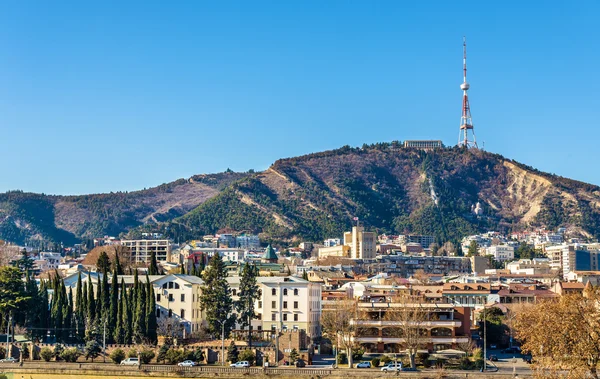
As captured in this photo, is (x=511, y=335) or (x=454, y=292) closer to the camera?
(x=511, y=335)

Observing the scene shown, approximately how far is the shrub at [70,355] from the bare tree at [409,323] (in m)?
33.3

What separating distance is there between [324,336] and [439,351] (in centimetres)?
1762

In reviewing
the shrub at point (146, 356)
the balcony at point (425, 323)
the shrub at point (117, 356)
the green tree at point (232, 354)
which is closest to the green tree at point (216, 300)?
the green tree at point (232, 354)

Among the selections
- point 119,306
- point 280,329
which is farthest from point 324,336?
point 119,306

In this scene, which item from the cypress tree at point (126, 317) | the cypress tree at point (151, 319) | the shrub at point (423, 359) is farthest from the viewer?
the cypress tree at point (151, 319)

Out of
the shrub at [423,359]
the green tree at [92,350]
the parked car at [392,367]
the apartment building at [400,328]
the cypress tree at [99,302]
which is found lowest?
the parked car at [392,367]

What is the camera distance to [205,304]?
117m

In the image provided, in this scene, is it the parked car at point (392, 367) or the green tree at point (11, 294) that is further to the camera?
the green tree at point (11, 294)

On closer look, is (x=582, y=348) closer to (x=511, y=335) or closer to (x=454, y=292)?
(x=511, y=335)

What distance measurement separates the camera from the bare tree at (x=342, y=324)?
112m

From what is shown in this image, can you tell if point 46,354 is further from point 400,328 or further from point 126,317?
point 400,328

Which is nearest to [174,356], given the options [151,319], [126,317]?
[151,319]

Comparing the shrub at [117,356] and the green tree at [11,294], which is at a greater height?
the green tree at [11,294]

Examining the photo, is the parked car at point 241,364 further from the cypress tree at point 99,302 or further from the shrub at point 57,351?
the cypress tree at point 99,302
